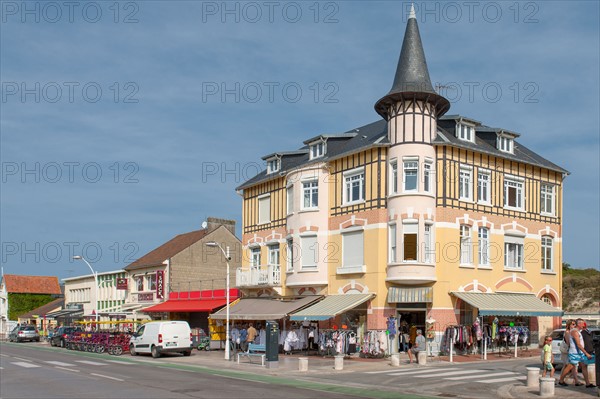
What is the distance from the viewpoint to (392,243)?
112 feet

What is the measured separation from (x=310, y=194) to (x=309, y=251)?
10.4ft

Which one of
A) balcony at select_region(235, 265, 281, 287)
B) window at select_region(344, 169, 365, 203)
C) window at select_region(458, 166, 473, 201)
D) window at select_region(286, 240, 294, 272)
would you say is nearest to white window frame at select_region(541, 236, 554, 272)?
window at select_region(458, 166, 473, 201)

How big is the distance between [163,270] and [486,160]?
28.9 metres

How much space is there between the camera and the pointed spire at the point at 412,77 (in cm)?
3391

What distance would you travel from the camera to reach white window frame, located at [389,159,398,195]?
34188 mm

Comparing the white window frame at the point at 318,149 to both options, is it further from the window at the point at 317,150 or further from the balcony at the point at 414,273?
the balcony at the point at 414,273

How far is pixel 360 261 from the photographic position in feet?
117

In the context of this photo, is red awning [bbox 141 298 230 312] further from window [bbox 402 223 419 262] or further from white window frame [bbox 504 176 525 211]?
white window frame [bbox 504 176 525 211]

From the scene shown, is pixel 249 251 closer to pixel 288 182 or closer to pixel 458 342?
pixel 288 182

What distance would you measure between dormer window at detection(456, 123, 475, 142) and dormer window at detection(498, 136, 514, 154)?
6.50 feet

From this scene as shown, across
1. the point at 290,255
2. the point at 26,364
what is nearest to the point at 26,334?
the point at 26,364

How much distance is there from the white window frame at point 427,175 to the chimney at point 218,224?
28212mm

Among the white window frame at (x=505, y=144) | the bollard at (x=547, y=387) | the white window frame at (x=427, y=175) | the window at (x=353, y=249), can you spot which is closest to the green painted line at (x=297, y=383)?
the bollard at (x=547, y=387)

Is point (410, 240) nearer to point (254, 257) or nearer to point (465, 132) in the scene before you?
point (465, 132)
